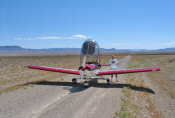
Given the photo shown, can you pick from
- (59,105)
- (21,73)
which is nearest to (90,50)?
(59,105)

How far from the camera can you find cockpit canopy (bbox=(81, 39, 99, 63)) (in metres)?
13.7

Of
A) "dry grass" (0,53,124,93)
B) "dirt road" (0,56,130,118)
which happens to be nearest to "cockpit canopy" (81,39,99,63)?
"dirt road" (0,56,130,118)

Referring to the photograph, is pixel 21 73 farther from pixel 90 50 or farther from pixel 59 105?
pixel 59 105

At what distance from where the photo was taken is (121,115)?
6.57 metres

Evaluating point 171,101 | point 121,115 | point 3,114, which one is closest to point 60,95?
point 3,114

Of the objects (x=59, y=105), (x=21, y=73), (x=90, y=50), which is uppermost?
(x=90, y=50)

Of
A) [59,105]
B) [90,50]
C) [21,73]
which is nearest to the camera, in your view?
[59,105]

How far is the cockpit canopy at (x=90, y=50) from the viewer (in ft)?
44.9

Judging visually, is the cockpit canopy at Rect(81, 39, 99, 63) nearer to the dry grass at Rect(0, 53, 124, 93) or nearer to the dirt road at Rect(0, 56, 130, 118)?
the dirt road at Rect(0, 56, 130, 118)

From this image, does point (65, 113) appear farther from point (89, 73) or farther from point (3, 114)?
point (89, 73)

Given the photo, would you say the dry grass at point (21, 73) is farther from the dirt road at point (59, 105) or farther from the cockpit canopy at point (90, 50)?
the cockpit canopy at point (90, 50)

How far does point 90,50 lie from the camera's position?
13891 mm

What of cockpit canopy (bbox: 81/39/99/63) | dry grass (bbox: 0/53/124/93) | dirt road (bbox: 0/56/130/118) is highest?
cockpit canopy (bbox: 81/39/99/63)

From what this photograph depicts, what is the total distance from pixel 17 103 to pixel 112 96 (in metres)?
5.34
